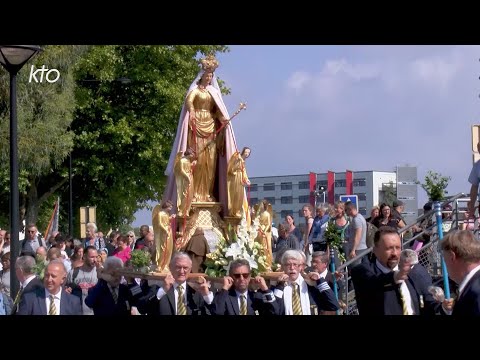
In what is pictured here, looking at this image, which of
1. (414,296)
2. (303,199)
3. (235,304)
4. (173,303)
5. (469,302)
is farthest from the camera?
(303,199)

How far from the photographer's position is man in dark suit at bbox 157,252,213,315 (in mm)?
8633

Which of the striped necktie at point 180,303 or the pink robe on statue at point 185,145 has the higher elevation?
the pink robe on statue at point 185,145

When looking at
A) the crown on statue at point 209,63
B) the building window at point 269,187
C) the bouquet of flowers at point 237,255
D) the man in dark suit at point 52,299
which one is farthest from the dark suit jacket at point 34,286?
the building window at point 269,187

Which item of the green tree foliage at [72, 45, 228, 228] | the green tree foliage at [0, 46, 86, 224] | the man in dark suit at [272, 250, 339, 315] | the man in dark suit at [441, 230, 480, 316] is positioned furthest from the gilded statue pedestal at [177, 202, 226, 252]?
the green tree foliage at [72, 45, 228, 228]

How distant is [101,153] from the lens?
41281 mm

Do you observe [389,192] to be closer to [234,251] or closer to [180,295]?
[234,251]

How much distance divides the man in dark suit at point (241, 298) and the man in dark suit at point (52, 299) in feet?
3.24

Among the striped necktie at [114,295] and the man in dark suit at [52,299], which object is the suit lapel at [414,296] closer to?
the man in dark suit at [52,299]

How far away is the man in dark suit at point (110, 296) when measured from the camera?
8.58m

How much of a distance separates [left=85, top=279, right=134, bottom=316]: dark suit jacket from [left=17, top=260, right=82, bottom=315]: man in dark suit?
7.3 inches

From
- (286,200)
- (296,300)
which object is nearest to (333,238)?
(296,300)

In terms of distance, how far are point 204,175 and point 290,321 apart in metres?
12.7

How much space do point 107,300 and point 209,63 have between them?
8421mm

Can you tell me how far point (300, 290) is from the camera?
9031 millimetres
